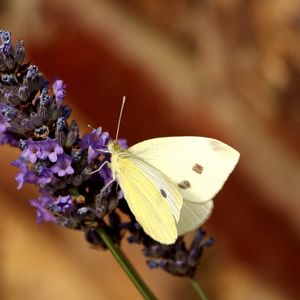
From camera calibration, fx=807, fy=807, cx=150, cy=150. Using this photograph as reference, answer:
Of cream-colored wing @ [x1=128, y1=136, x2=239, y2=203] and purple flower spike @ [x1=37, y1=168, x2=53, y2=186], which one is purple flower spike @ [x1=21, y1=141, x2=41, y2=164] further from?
cream-colored wing @ [x1=128, y1=136, x2=239, y2=203]

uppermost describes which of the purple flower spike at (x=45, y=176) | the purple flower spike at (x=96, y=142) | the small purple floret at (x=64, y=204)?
the purple flower spike at (x=96, y=142)

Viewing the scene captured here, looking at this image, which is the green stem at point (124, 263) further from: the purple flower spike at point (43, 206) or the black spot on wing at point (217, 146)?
the black spot on wing at point (217, 146)

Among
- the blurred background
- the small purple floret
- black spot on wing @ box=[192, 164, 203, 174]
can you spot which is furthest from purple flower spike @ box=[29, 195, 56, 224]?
the blurred background

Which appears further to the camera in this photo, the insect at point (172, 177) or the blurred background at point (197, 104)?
the blurred background at point (197, 104)

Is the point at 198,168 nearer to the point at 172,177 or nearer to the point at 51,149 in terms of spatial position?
the point at 172,177

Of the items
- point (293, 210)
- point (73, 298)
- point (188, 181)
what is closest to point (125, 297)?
point (73, 298)

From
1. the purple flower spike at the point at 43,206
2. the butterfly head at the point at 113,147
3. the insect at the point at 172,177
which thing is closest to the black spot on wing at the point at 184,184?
the insect at the point at 172,177
